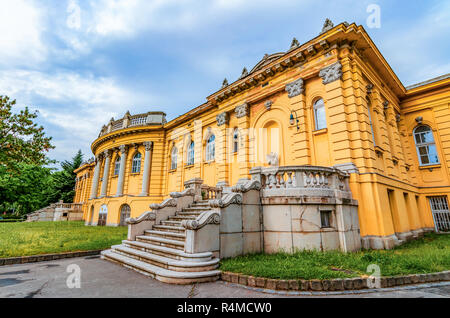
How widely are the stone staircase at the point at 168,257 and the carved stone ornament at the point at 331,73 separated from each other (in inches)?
340

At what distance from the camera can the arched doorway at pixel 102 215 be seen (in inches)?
920

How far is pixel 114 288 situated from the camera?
16.7ft

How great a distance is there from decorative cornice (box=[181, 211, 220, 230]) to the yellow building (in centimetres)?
634

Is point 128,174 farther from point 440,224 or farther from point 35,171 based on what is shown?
point 440,224

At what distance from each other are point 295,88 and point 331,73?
6.42 feet

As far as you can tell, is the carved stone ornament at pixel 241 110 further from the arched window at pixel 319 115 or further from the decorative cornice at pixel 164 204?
the decorative cornice at pixel 164 204

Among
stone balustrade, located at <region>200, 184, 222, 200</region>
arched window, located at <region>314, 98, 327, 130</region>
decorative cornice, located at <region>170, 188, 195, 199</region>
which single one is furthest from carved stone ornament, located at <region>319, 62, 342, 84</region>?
decorative cornice, located at <region>170, 188, 195, 199</region>

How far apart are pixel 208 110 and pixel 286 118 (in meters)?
7.80

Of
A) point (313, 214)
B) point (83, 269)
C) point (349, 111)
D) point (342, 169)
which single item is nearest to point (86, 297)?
point (83, 269)

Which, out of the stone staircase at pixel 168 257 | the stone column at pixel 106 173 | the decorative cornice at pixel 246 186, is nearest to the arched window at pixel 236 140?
the stone staircase at pixel 168 257

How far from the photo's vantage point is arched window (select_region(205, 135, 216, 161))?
706 inches

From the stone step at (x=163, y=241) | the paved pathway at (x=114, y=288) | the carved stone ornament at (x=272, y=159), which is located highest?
the carved stone ornament at (x=272, y=159)

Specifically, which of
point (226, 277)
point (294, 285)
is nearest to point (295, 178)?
point (294, 285)

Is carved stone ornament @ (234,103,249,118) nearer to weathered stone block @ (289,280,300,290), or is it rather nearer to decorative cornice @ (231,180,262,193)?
decorative cornice @ (231,180,262,193)
